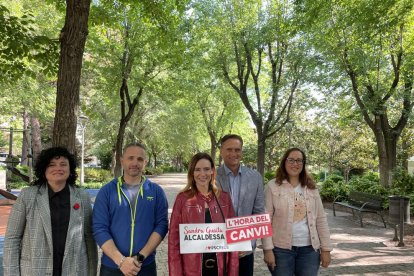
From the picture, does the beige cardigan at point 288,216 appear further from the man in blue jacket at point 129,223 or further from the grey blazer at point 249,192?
the man in blue jacket at point 129,223

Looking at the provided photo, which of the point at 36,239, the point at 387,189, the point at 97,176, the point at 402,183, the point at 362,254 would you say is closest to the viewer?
the point at 36,239

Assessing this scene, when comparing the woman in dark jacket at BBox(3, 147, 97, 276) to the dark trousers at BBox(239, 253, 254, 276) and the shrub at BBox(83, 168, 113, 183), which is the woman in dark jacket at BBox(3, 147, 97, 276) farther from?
the shrub at BBox(83, 168, 113, 183)

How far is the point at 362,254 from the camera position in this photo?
7.60 m

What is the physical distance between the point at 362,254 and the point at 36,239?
6.84m

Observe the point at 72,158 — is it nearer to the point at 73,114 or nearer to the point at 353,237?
the point at 73,114

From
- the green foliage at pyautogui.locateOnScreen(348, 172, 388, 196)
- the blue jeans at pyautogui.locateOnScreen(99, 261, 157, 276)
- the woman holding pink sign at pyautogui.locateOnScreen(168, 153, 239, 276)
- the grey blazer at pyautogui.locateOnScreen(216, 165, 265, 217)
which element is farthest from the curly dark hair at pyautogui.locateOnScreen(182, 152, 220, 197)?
the green foliage at pyautogui.locateOnScreen(348, 172, 388, 196)

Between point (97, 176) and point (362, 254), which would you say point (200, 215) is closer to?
point (362, 254)

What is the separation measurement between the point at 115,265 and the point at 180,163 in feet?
230

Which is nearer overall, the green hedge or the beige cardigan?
the beige cardigan

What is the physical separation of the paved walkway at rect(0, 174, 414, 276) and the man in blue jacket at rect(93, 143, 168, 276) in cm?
279

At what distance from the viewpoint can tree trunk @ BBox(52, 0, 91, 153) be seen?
4309mm

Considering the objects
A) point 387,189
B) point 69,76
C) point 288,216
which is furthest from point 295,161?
point 387,189

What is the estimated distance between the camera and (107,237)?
2.99 metres

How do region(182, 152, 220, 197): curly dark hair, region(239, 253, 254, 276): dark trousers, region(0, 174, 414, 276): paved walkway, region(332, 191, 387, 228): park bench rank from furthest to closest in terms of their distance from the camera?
region(332, 191, 387, 228): park bench, region(0, 174, 414, 276): paved walkway, region(239, 253, 254, 276): dark trousers, region(182, 152, 220, 197): curly dark hair
